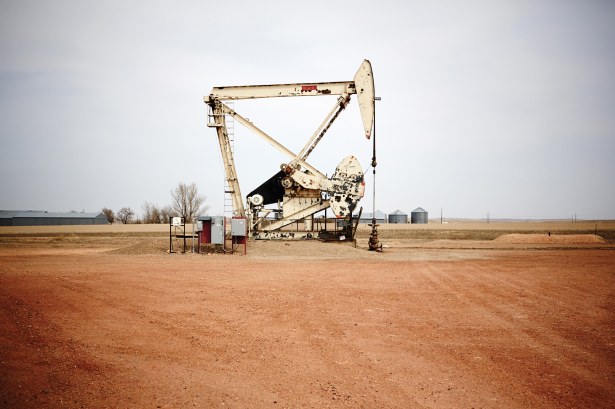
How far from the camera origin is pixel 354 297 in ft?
23.3

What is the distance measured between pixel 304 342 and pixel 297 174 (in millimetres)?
13291

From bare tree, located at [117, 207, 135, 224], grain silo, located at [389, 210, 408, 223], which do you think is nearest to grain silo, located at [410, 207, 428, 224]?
grain silo, located at [389, 210, 408, 223]

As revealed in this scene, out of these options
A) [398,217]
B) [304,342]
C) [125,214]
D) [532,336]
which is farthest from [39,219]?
[532,336]

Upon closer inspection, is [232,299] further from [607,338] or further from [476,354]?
[607,338]

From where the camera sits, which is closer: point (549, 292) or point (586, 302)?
point (586, 302)

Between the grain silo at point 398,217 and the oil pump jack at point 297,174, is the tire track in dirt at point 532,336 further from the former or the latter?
the grain silo at point 398,217

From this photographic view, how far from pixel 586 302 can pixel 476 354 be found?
382 centimetres

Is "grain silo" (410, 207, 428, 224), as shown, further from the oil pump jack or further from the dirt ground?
the dirt ground

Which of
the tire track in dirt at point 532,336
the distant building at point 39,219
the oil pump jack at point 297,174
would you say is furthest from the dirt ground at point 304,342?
the distant building at point 39,219

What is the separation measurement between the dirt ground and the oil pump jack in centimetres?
879

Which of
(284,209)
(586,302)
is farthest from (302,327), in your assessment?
(284,209)

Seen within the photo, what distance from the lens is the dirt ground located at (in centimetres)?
330

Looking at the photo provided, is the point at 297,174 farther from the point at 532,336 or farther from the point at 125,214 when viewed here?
the point at 125,214

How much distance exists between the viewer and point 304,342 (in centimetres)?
459
